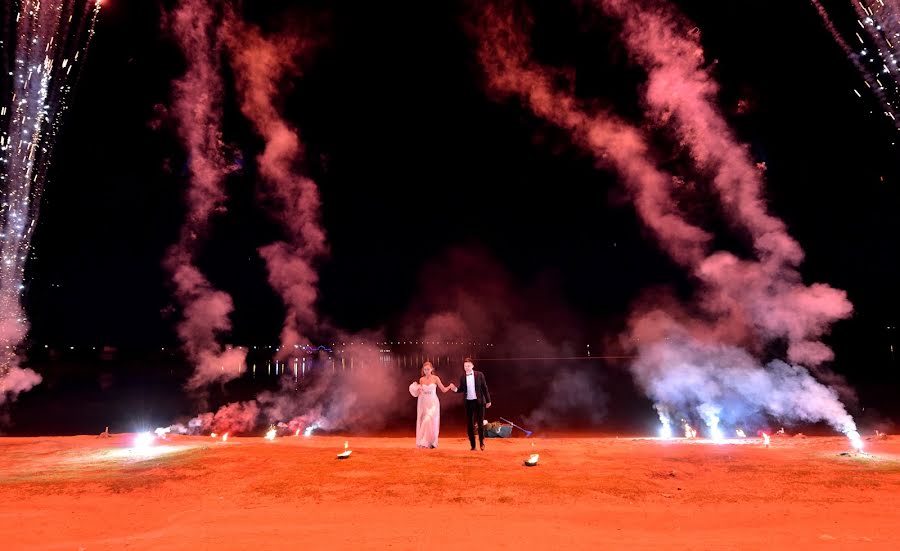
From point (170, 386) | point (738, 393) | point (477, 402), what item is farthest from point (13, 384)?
point (738, 393)

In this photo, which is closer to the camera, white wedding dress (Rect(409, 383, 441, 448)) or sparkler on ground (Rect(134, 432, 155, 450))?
white wedding dress (Rect(409, 383, 441, 448))

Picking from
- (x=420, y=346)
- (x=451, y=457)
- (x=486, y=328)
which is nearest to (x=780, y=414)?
(x=451, y=457)

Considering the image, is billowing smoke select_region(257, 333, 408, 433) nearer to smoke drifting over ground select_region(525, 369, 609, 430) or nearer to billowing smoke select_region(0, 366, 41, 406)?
smoke drifting over ground select_region(525, 369, 609, 430)

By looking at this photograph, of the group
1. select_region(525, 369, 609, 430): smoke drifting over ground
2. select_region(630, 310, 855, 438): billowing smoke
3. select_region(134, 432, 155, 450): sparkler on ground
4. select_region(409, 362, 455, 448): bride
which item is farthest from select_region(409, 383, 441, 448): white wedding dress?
select_region(525, 369, 609, 430): smoke drifting over ground

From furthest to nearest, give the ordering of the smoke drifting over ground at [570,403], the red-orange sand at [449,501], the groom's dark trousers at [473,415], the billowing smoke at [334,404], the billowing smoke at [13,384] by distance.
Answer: the billowing smoke at [13,384] → the smoke drifting over ground at [570,403] → the billowing smoke at [334,404] → the groom's dark trousers at [473,415] → the red-orange sand at [449,501]

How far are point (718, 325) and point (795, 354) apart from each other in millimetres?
4971

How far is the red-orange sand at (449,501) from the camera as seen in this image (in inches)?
209

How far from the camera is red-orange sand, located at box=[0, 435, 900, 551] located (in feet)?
17.4

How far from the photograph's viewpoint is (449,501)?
658cm

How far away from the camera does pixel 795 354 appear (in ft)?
90.3

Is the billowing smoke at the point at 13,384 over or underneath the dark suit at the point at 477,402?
over

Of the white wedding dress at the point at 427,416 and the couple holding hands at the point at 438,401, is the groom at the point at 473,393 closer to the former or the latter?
the couple holding hands at the point at 438,401

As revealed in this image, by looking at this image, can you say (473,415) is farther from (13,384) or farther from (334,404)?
(13,384)

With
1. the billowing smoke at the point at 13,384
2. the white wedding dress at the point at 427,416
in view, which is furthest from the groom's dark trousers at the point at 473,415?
the billowing smoke at the point at 13,384
